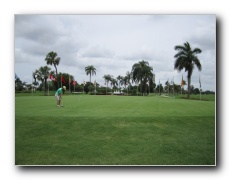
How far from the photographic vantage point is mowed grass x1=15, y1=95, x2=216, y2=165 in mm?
5520

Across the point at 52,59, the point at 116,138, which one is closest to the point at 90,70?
the point at 52,59

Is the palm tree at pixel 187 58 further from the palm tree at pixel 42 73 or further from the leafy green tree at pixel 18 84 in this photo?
the leafy green tree at pixel 18 84

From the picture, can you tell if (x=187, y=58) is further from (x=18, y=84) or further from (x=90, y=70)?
(x=18, y=84)

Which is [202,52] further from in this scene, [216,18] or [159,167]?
[159,167]

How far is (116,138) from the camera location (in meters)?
5.98

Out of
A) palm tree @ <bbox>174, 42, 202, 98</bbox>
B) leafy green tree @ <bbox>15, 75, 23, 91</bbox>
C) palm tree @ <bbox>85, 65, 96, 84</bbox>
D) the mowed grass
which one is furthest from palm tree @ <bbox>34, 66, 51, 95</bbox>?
palm tree @ <bbox>174, 42, 202, 98</bbox>

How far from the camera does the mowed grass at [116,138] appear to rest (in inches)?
217

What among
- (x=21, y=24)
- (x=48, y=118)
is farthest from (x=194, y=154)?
(x=21, y=24)

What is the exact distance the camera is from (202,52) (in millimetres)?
6473

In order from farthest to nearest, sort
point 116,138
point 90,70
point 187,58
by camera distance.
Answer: point 90,70 < point 187,58 < point 116,138

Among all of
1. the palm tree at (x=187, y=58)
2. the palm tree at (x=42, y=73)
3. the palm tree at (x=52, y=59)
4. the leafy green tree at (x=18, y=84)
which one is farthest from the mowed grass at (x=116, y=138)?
the palm tree at (x=52, y=59)

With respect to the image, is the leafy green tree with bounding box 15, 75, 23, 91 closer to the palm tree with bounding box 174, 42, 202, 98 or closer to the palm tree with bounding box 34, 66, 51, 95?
the palm tree with bounding box 34, 66, 51, 95
